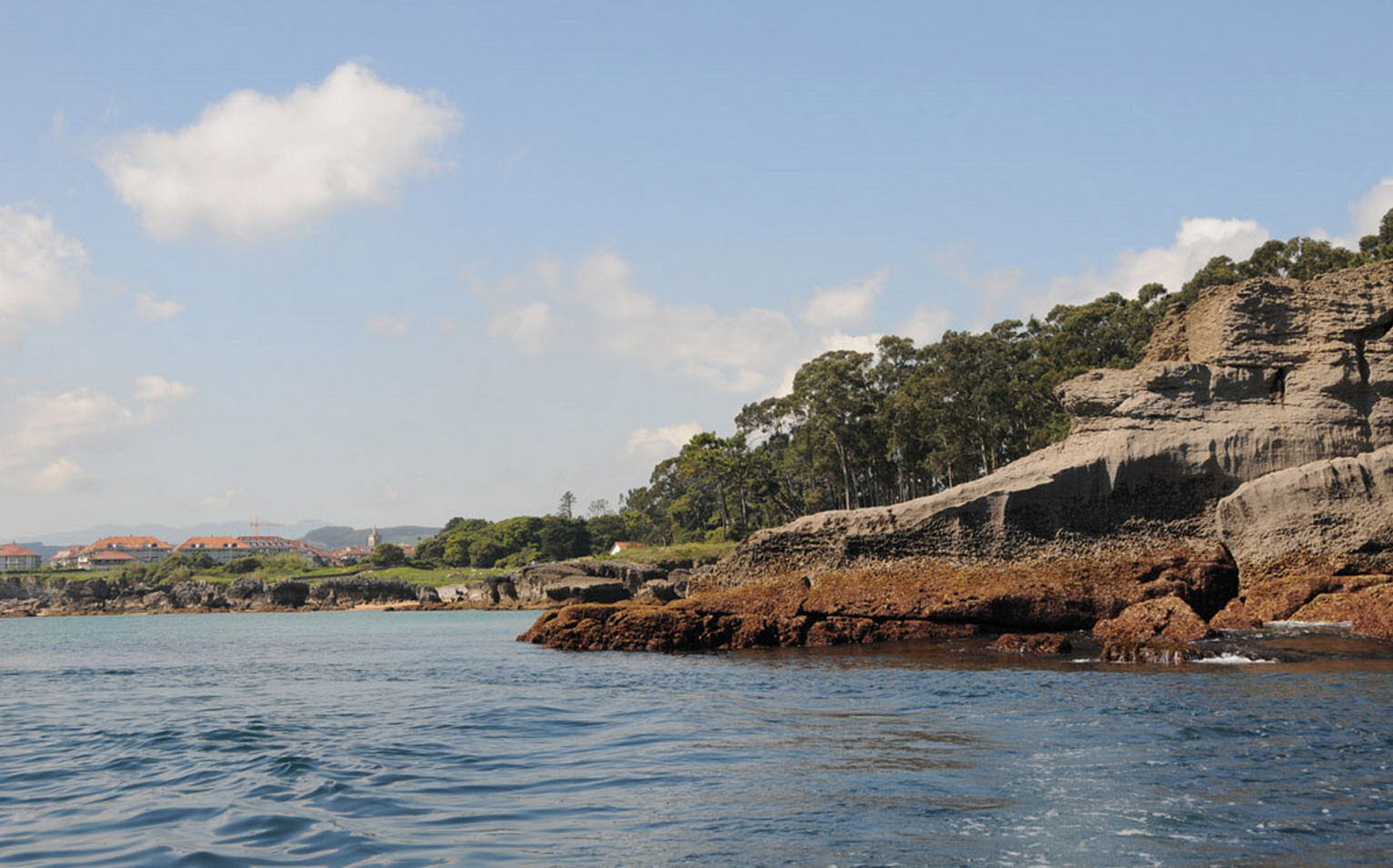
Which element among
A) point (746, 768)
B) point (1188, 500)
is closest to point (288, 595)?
point (1188, 500)

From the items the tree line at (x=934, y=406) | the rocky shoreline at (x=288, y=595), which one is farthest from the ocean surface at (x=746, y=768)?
the rocky shoreline at (x=288, y=595)

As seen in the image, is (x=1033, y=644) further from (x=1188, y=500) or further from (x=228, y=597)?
(x=228, y=597)

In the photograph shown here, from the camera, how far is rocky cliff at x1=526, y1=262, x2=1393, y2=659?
21.3 meters

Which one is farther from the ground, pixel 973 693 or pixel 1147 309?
pixel 1147 309

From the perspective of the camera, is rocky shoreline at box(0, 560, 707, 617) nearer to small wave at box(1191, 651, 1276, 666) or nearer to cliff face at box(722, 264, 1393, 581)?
cliff face at box(722, 264, 1393, 581)

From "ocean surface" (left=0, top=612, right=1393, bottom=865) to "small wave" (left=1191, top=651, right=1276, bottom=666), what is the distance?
236 millimetres

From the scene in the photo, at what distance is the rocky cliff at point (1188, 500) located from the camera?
21266mm

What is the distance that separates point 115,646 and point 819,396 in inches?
1881

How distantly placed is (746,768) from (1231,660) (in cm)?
1039

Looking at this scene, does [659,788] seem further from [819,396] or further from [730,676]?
[819,396]

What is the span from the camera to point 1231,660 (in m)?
16.0

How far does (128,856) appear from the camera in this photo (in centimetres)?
730

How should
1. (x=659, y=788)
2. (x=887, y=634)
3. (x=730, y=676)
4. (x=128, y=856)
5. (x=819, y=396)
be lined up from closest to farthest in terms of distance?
1. (x=128, y=856)
2. (x=659, y=788)
3. (x=730, y=676)
4. (x=887, y=634)
5. (x=819, y=396)

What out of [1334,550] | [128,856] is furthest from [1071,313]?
[128,856]
